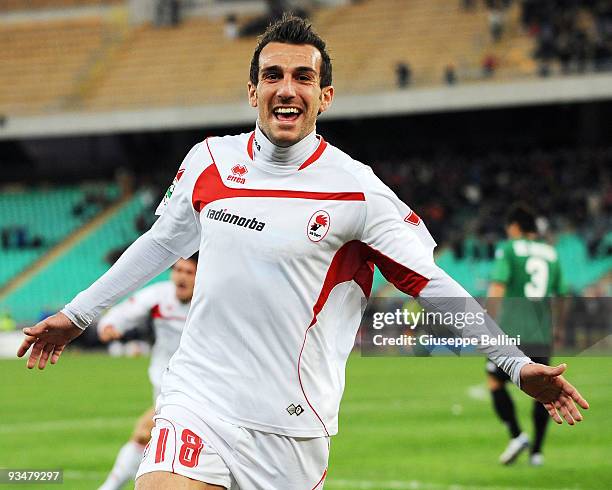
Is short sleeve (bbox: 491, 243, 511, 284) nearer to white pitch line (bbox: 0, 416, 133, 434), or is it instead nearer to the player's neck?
white pitch line (bbox: 0, 416, 133, 434)

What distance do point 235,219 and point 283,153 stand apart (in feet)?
1.05

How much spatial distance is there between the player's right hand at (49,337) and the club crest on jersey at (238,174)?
0.90 metres

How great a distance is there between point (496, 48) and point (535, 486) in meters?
29.9

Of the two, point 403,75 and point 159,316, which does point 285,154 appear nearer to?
point 159,316

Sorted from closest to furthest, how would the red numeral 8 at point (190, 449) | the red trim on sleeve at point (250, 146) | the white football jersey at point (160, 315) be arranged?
the red numeral 8 at point (190, 449), the red trim on sleeve at point (250, 146), the white football jersey at point (160, 315)

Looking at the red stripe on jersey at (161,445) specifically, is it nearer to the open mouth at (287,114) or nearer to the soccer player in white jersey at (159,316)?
the open mouth at (287,114)

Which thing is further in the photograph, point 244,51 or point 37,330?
point 244,51

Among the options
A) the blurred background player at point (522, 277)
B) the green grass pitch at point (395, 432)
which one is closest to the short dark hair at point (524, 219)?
the blurred background player at point (522, 277)

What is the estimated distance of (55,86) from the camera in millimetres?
44906

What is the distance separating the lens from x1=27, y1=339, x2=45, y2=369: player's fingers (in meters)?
5.12

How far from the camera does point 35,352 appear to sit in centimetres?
513

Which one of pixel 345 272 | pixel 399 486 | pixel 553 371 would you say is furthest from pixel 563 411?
pixel 399 486

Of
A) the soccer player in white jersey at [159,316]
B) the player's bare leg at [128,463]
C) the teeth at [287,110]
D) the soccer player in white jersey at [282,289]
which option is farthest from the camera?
the soccer player in white jersey at [159,316]

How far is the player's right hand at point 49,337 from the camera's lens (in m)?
Answer: 5.10
